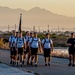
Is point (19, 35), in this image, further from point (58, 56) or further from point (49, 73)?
point (58, 56)

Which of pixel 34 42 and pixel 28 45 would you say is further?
pixel 28 45

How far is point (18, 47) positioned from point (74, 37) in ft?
11.0

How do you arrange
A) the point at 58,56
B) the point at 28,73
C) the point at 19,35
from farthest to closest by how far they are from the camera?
the point at 58,56
the point at 19,35
the point at 28,73

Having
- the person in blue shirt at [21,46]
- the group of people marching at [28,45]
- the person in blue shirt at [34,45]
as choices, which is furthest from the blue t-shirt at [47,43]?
the person in blue shirt at [21,46]

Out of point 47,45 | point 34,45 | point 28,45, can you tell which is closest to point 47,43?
point 47,45

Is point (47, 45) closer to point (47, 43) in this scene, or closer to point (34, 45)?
point (47, 43)

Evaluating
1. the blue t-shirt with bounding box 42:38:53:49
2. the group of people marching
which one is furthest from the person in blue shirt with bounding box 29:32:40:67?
the blue t-shirt with bounding box 42:38:53:49

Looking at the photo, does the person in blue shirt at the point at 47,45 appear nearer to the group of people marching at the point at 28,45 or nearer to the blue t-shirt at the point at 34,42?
the group of people marching at the point at 28,45

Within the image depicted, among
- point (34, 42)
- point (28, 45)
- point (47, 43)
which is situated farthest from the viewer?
point (28, 45)

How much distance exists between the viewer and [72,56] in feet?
89.1

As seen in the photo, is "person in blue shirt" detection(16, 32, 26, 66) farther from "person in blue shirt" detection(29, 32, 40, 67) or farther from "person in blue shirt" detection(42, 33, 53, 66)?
"person in blue shirt" detection(42, 33, 53, 66)

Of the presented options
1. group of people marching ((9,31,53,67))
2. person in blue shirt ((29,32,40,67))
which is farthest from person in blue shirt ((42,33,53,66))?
person in blue shirt ((29,32,40,67))

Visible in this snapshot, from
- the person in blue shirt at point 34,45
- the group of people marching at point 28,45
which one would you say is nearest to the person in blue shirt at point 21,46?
the group of people marching at point 28,45

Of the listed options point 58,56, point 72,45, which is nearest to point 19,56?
point 72,45
